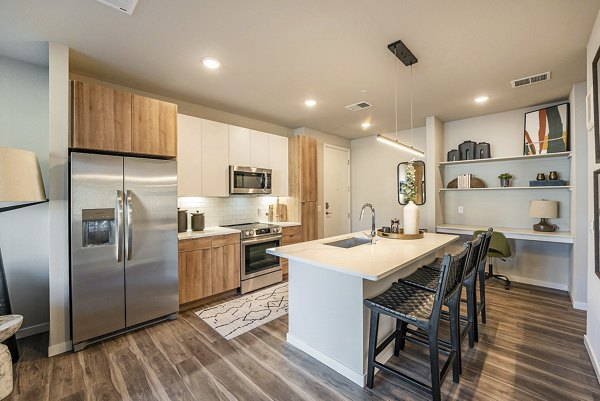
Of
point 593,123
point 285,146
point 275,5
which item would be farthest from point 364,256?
point 285,146

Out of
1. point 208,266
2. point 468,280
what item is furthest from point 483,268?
point 208,266

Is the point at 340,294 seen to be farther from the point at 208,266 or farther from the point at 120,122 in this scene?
the point at 120,122

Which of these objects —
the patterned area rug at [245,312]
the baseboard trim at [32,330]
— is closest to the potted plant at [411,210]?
the patterned area rug at [245,312]

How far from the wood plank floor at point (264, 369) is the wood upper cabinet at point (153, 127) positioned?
6.23 ft

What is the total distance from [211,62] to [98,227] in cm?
190

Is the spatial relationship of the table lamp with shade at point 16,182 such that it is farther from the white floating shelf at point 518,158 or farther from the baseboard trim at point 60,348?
the white floating shelf at point 518,158

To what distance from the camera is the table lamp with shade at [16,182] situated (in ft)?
6.33

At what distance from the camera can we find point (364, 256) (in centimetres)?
212

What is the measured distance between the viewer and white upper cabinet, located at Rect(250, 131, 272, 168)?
13.8ft

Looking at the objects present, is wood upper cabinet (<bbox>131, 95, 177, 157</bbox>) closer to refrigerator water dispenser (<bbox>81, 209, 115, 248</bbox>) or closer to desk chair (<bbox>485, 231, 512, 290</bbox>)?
refrigerator water dispenser (<bbox>81, 209, 115, 248</bbox>)

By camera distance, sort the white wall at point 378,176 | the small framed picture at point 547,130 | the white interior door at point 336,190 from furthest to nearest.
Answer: the white interior door at point 336,190
the white wall at point 378,176
the small framed picture at point 547,130

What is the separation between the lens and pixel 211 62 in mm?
2605

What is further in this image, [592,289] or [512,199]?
[512,199]

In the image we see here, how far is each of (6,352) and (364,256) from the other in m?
2.60
